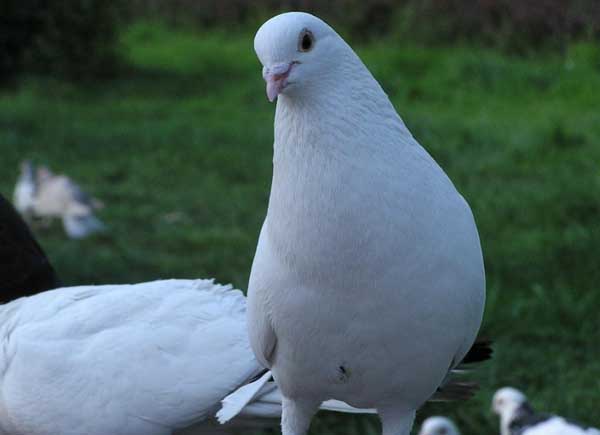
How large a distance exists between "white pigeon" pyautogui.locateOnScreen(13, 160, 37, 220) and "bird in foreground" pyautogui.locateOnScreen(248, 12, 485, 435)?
4.59 metres

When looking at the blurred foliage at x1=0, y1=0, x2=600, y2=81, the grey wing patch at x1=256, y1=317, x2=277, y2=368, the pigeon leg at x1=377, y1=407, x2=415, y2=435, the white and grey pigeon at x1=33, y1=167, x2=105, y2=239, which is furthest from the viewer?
the blurred foliage at x1=0, y1=0, x2=600, y2=81

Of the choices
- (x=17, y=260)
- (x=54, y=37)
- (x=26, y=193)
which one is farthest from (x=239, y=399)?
(x=54, y=37)

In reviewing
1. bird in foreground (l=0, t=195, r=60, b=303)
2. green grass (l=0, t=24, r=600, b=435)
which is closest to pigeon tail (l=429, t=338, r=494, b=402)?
green grass (l=0, t=24, r=600, b=435)

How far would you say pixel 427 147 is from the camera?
7.67 meters

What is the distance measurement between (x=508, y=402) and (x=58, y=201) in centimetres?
377

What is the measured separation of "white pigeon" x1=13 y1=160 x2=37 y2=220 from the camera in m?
6.55

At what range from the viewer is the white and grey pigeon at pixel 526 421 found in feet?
9.81

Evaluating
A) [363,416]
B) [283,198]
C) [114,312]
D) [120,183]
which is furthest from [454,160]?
[283,198]

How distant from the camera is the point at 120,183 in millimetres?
7398

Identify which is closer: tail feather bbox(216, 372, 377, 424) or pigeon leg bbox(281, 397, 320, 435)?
pigeon leg bbox(281, 397, 320, 435)

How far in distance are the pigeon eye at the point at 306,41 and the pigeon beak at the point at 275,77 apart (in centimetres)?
6

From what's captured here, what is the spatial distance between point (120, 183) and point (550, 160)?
120 inches

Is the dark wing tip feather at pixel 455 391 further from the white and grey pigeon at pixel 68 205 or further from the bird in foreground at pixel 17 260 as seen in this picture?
the white and grey pigeon at pixel 68 205

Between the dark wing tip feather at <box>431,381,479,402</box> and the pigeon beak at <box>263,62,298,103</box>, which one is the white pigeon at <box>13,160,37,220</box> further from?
the pigeon beak at <box>263,62,298,103</box>
